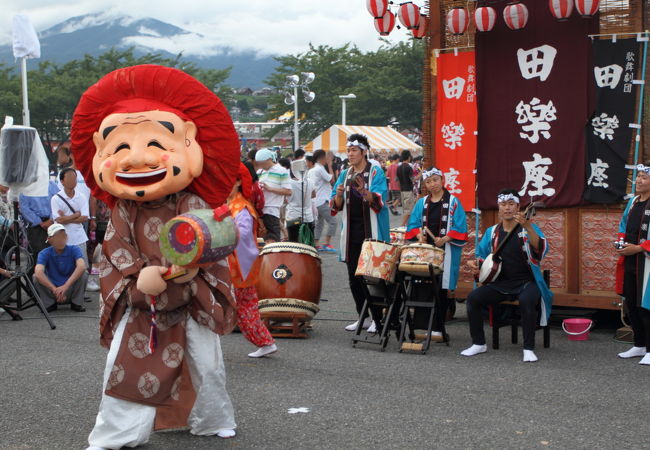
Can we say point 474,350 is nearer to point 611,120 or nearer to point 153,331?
point 611,120

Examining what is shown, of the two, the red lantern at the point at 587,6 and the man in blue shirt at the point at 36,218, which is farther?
the man in blue shirt at the point at 36,218

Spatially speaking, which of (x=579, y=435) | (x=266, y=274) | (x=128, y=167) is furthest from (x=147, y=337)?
(x=266, y=274)

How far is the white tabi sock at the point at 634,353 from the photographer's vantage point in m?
7.19

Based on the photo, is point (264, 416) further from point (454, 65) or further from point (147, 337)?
point (454, 65)

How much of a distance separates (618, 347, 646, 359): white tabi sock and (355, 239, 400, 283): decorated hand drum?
213cm

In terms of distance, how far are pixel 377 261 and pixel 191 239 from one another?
3482 millimetres

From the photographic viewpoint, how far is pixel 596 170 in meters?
8.19

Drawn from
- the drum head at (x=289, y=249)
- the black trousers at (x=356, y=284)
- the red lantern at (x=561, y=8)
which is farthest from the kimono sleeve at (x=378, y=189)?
the red lantern at (x=561, y=8)

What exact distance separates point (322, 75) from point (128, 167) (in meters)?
43.0

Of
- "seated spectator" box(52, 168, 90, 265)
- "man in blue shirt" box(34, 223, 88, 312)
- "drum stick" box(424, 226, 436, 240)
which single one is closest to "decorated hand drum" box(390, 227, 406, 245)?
"drum stick" box(424, 226, 436, 240)

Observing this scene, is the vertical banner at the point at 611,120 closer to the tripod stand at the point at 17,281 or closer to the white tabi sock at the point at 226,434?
the white tabi sock at the point at 226,434

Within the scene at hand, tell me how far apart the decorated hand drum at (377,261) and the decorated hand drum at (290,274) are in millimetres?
817

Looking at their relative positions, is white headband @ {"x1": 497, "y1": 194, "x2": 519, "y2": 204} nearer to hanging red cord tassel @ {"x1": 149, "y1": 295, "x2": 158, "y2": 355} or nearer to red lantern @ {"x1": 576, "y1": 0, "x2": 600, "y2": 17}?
red lantern @ {"x1": 576, "y1": 0, "x2": 600, "y2": 17}

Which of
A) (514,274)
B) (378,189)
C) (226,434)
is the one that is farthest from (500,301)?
(226,434)
